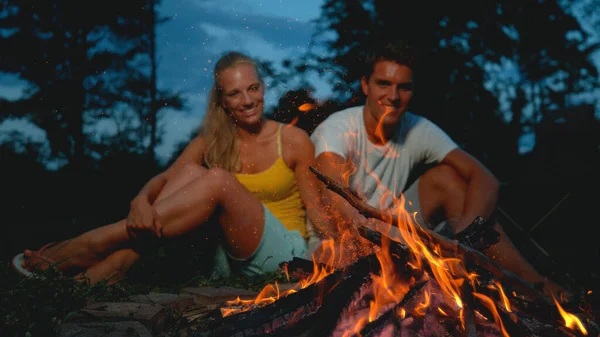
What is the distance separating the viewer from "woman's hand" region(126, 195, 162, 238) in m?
3.14

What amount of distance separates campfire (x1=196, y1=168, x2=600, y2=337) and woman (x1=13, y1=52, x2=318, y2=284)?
4.32 feet

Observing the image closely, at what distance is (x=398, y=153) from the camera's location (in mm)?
3965

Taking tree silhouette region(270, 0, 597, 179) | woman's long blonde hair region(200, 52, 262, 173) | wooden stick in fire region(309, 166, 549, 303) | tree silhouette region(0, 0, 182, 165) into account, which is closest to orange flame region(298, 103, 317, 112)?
woman's long blonde hair region(200, 52, 262, 173)

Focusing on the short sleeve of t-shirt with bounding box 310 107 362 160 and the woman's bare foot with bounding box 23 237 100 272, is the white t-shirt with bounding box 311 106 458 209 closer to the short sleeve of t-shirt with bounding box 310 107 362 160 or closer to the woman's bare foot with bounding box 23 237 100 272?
the short sleeve of t-shirt with bounding box 310 107 362 160

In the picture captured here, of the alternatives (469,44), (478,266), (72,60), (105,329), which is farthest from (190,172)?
(469,44)

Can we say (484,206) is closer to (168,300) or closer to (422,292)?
(422,292)

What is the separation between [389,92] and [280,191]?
1126mm

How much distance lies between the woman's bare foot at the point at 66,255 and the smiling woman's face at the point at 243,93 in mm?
1468

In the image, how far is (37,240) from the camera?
5.30 meters

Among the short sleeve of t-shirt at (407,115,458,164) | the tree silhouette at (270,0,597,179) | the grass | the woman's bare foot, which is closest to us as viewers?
the grass

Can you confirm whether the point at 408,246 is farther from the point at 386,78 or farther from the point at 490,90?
the point at 490,90

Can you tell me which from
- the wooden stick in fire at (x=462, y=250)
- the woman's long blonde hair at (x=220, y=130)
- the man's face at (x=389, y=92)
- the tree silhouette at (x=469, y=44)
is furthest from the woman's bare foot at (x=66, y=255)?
the tree silhouette at (x=469, y=44)

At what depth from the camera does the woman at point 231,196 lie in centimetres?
319

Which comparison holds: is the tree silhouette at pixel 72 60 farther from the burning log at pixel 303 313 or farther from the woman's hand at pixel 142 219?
the burning log at pixel 303 313
